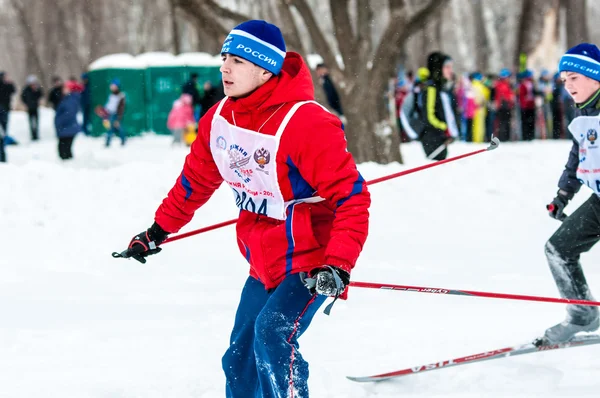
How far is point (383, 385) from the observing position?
445 centimetres

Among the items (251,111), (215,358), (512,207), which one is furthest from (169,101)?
(251,111)

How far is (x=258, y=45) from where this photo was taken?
131 inches

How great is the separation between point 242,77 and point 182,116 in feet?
48.8

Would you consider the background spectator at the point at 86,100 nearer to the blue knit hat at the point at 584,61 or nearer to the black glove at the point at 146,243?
the blue knit hat at the point at 584,61

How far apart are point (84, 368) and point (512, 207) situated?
6305 mm

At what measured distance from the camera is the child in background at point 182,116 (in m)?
18.0

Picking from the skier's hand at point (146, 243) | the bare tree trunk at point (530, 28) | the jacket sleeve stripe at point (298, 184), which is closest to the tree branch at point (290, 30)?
the skier's hand at point (146, 243)

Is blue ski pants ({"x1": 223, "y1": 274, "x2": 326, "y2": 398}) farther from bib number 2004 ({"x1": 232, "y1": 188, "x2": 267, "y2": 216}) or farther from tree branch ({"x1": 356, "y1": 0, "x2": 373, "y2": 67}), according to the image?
tree branch ({"x1": 356, "y1": 0, "x2": 373, "y2": 67})

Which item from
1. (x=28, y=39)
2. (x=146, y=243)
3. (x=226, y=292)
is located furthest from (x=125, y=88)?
(x=146, y=243)

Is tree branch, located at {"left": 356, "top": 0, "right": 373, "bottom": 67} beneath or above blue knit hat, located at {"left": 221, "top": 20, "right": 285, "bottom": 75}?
above

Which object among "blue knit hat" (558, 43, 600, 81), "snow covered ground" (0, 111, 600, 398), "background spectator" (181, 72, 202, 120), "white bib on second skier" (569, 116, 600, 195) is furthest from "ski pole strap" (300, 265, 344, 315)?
"background spectator" (181, 72, 202, 120)

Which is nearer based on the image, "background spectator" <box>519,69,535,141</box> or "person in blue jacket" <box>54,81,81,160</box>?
"person in blue jacket" <box>54,81,81,160</box>

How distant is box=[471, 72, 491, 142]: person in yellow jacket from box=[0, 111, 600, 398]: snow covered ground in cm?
572

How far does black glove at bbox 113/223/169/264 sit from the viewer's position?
3.74 metres
